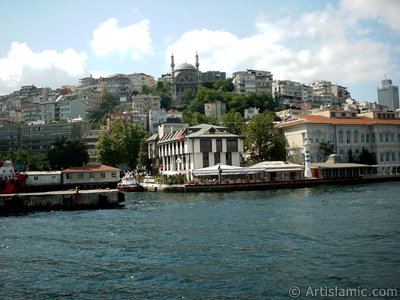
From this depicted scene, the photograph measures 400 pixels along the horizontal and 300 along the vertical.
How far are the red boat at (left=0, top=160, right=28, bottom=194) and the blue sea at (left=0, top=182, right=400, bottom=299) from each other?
64.6 feet

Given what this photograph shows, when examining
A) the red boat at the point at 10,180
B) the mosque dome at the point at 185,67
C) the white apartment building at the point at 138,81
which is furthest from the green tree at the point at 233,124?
the white apartment building at the point at 138,81

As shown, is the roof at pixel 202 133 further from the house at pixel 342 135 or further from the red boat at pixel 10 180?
the red boat at pixel 10 180

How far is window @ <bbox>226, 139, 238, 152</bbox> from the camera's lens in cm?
6494

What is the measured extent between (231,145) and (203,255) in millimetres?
48071

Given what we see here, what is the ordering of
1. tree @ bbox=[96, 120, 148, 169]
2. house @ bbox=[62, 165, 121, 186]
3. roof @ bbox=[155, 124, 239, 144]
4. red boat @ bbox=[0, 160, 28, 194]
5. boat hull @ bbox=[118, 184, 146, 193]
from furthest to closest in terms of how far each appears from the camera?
tree @ bbox=[96, 120, 148, 169]
roof @ bbox=[155, 124, 239, 144]
boat hull @ bbox=[118, 184, 146, 193]
house @ bbox=[62, 165, 121, 186]
red boat @ bbox=[0, 160, 28, 194]

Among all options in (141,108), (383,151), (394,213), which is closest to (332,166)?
(383,151)

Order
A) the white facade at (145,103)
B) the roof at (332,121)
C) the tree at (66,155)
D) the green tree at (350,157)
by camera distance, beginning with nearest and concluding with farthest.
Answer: the roof at (332,121), the green tree at (350,157), the tree at (66,155), the white facade at (145,103)

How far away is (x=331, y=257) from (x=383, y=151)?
6543 cm

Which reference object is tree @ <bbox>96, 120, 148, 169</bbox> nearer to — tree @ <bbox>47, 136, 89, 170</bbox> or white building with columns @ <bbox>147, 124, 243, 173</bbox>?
tree @ <bbox>47, 136, 89, 170</bbox>

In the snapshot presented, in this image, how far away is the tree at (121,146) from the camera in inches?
3022

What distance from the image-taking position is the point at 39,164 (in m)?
86.0

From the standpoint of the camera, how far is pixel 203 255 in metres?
17.5

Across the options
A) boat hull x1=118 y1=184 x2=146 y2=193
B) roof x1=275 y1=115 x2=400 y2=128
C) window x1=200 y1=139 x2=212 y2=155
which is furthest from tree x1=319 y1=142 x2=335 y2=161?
boat hull x1=118 y1=184 x2=146 y2=193

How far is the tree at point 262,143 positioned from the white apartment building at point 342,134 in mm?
3622
